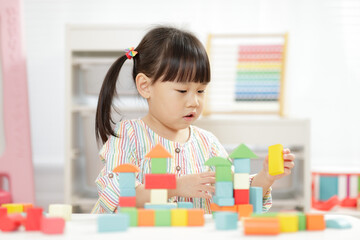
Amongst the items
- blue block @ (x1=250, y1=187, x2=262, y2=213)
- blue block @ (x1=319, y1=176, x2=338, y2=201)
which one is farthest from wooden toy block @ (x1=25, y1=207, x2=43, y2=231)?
blue block @ (x1=319, y1=176, x2=338, y2=201)

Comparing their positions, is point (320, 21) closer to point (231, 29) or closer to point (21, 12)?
point (231, 29)

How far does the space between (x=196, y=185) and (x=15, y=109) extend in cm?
151

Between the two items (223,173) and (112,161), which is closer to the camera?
(223,173)

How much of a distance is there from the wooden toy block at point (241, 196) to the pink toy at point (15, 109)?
160 cm

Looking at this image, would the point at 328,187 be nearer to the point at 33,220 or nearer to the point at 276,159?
the point at 276,159

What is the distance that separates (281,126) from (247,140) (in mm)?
151

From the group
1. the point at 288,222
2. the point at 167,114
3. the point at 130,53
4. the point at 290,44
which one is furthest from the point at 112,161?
the point at 290,44

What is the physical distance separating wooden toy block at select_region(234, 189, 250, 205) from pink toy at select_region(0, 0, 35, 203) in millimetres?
1598

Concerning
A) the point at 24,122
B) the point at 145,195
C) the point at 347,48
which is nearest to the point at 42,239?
the point at 145,195

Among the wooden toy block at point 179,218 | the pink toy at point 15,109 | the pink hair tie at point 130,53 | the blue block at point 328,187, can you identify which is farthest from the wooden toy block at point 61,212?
the blue block at point 328,187

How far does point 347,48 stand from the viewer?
97.0 inches

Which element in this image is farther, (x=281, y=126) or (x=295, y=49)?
(x=295, y=49)

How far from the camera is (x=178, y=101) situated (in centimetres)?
114

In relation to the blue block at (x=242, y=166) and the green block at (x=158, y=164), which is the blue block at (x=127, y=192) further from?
the blue block at (x=242, y=166)
